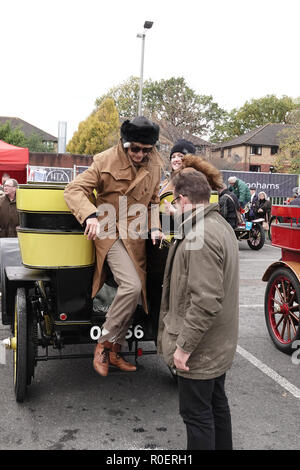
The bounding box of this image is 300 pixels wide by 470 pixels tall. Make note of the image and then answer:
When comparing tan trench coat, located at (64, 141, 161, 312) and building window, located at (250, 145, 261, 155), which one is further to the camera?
building window, located at (250, 145, 261, 155)

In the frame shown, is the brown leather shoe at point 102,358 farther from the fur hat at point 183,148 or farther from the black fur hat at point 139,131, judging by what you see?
the fur hat at point 183,148

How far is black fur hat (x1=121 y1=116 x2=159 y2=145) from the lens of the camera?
3.32 m

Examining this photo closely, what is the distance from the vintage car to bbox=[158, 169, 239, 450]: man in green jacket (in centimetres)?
236

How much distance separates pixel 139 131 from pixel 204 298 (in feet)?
4.80

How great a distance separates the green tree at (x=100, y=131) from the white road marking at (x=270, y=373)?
146ft

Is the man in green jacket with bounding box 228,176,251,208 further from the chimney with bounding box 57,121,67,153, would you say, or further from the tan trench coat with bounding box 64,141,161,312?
the chimney with bounding box 57,121,67,153

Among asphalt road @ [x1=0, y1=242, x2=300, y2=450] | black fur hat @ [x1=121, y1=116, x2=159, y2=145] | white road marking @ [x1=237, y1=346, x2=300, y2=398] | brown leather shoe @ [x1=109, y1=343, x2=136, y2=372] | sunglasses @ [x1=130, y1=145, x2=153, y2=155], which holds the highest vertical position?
black fur hat @ [x1=121, y1=116, x2=159, y2=145]

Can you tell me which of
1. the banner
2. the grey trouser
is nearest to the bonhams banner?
the banner

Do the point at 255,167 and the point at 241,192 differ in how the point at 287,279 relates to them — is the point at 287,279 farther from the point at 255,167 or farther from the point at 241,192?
the point at 255,167

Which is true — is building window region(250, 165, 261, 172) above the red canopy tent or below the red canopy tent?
above

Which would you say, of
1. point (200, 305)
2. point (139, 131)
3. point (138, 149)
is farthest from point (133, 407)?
point (139, 131)

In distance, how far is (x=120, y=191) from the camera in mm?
3484

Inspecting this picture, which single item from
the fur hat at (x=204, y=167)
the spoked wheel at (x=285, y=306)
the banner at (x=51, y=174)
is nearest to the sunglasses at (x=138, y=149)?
the fur hat at (x=204, y=167)

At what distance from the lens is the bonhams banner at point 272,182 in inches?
741
